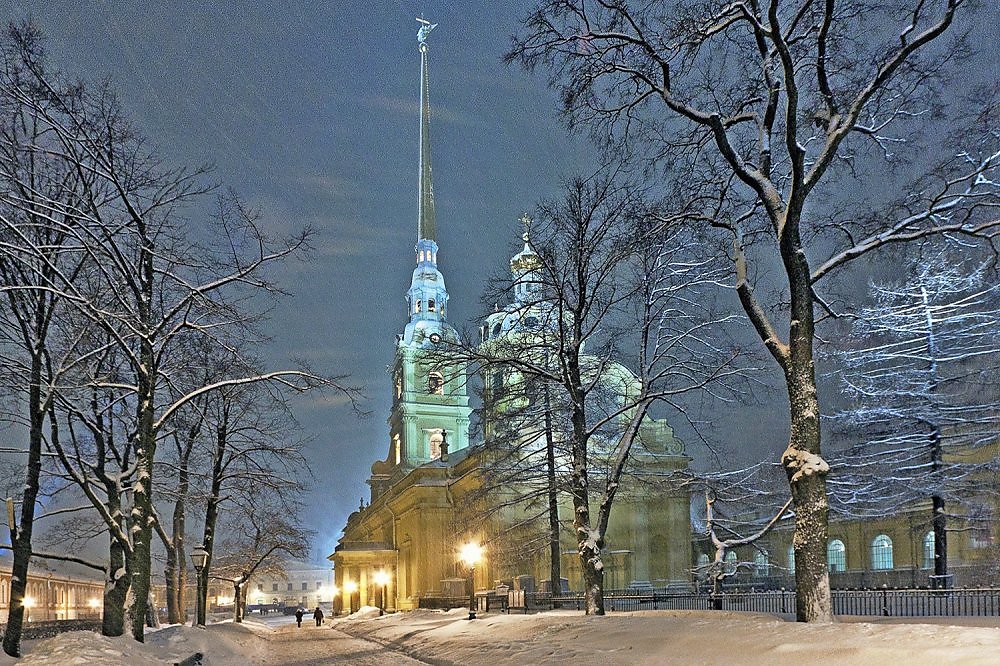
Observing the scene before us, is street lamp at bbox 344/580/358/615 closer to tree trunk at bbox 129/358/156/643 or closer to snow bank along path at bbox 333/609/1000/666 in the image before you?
snow bank along path at bbox 333/609/1000/666

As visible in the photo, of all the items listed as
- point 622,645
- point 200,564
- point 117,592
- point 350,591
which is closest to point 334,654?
point 200,564

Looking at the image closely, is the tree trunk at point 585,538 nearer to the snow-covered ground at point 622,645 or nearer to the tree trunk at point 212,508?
the snow-covered ground at point 622,645

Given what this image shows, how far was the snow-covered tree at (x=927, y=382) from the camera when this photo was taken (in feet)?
87.9

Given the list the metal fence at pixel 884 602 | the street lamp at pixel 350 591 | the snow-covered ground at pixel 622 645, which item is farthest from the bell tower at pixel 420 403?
Answer: the snow-covered ground at pixel 622 645

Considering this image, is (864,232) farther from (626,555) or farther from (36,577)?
(36,577)

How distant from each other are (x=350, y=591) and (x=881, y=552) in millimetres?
42132

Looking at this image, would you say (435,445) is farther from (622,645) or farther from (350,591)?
(622,645)

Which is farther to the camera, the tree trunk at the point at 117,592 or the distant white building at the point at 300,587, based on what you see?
the distant white building at the point at 300,587

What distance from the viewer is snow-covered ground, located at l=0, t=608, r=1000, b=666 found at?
9.80 meters

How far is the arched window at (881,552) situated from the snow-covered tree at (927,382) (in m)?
23.5

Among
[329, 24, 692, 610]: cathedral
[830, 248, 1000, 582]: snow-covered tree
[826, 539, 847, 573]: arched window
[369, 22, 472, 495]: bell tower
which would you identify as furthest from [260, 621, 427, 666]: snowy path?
[369, 22, 472, 495]: bell tower

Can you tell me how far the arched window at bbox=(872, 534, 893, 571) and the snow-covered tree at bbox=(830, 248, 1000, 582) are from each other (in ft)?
76.9

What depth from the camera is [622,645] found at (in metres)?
14.4

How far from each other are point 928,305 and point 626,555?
32542 mm
